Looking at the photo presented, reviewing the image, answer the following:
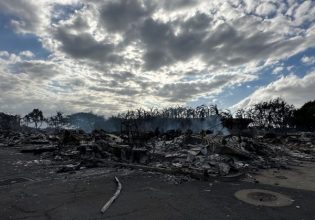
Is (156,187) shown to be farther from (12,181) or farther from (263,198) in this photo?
(12,181)

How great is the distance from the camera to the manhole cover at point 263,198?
708 centimetres

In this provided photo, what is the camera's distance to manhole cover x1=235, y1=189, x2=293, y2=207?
7.08 metres

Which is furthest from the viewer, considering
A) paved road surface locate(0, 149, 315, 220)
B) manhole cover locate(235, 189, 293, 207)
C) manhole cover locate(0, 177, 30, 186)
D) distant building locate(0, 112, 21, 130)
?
distant building locate(0, 112, 21, 130)

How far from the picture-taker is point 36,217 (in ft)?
19.8

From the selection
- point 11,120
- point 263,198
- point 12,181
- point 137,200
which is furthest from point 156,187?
point 11,120

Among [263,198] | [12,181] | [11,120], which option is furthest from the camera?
[11,120]

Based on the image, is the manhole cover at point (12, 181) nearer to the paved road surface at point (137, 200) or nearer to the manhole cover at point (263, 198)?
the paved road surface at point (137, 200)

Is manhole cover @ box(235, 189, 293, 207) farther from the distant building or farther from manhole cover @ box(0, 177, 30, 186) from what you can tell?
the distant building

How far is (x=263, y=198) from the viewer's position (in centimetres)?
755

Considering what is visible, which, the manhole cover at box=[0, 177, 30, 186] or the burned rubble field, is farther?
the manhole cover at box=[0, 177, 30, 186]

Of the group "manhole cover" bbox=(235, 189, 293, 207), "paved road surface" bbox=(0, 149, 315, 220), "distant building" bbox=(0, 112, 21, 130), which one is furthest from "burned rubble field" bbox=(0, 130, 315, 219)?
"distant building" bbox=(0, 112, 21, 130)

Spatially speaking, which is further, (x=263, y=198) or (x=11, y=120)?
(x=11, y=120)

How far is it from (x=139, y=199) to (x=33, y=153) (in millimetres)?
16657

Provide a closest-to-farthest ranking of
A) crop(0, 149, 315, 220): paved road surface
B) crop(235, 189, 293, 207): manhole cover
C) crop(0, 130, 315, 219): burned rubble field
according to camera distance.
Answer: crop(0, 149, 315, 220): paved road surface, crop(0, 130, 315, 219): burned rubble field, crop(235, 189, 293, 207): manhole cover
